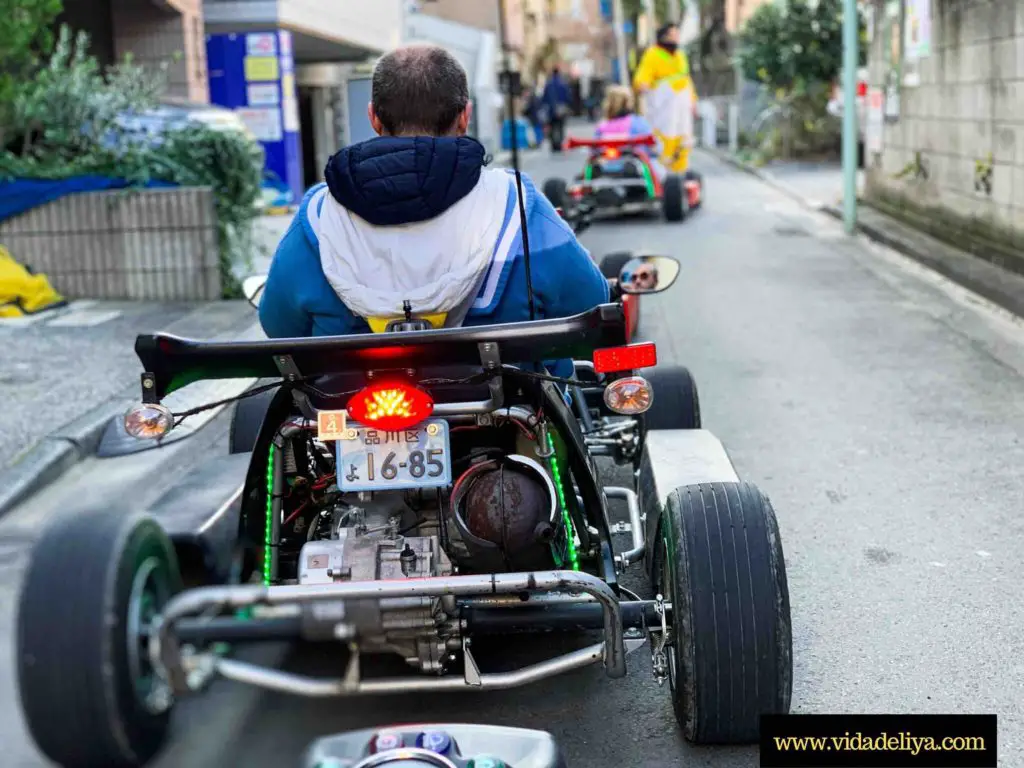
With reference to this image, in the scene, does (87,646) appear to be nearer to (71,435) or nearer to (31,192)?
(71,435)

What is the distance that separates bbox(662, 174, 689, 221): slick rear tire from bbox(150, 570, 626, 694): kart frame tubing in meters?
13.1

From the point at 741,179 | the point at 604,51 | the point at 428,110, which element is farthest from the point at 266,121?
the point at 604,51

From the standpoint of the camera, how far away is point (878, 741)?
3.51 meters

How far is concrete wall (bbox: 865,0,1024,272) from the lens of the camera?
1126 centimetres

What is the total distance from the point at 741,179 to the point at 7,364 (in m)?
17.2

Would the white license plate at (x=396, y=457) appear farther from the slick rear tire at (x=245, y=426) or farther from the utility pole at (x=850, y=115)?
the utility pole at (x=850, y=115)

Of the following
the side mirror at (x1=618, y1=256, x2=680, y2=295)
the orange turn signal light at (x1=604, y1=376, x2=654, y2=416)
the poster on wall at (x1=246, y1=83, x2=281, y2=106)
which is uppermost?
the poster on wall at (x1=246, y1=83, x2=281, y2=106)

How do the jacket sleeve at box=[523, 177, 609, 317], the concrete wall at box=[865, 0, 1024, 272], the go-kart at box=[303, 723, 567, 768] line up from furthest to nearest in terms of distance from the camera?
the concrete wall at box=[865, 0, 1024, 272]
the jacket sleeve at box=[523, 177, 609, 317]
the go-kart at box=[303, 723, 567, 768]

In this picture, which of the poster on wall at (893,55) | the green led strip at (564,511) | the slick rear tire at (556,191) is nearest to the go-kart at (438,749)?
the green led strip at (564,511)

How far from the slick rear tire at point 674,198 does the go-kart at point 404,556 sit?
12.4 meters

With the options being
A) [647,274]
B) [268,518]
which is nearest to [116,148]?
[647,274]

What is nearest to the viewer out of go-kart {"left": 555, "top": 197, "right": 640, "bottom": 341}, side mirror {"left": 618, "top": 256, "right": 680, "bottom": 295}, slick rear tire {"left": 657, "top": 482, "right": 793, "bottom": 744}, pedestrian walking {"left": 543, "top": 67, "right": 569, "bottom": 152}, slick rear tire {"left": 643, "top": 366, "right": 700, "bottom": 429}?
slick rear tire {"left": 657, "top": 482, "right": 793, "bottom": 744}

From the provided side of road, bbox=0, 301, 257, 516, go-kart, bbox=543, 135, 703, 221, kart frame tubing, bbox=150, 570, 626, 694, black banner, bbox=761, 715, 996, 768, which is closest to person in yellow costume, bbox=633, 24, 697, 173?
go-kart, bbox=543, 135, 703, 221

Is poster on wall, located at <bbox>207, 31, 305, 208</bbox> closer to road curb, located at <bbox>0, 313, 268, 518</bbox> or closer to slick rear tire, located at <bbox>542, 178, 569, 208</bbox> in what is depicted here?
slick rear tire, located at <bbox>542, 178, 569, 208</bbox>
